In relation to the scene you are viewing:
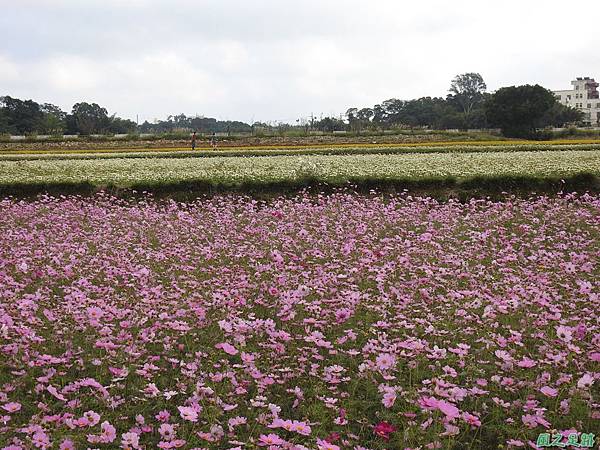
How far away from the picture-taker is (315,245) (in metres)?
5.58

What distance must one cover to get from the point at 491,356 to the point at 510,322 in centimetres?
54

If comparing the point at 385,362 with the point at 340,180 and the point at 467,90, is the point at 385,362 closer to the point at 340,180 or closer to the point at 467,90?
the point at 340,180

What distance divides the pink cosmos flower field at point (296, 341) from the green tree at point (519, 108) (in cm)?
3526

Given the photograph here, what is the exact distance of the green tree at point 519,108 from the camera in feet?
127

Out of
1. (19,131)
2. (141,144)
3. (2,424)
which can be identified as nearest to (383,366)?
(2,424)

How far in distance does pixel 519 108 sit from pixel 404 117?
26.4 metres

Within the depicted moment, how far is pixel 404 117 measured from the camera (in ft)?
212

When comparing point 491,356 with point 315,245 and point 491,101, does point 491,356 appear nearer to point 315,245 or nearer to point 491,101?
point 315,245

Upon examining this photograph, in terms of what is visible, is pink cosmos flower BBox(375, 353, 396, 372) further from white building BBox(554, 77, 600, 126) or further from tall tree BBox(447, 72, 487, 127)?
white building BBox(554, 77, 600, 126)

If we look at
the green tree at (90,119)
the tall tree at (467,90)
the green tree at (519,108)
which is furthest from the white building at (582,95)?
the green tree at (90,119)

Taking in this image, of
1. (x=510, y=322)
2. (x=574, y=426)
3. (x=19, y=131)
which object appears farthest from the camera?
(x=19, y=131)

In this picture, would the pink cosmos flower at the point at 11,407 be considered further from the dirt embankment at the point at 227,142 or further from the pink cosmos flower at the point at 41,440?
the dirt embankment at the point at 227,142

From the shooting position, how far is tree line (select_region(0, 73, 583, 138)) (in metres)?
39.4

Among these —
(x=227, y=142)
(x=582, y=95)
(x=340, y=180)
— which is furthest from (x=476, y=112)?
(x=582, y=95)
